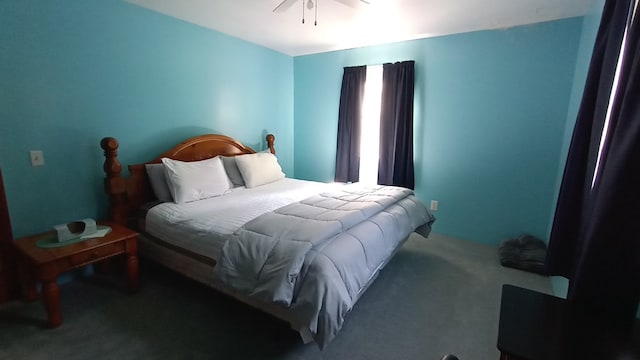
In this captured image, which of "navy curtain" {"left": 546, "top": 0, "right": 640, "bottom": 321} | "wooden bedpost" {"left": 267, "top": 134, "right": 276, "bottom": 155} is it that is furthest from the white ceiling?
"navy curtain" {"left": 546, "top": 0, "right": 640, "bottom": 321}

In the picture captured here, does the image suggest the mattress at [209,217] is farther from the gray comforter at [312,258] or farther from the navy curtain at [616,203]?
the navy curtain at [616,203]

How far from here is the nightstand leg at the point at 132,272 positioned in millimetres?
2178

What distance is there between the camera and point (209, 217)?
2160 mm

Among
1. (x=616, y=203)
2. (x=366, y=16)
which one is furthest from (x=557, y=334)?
(x=366, y=16)

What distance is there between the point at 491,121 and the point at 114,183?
364 centimetres

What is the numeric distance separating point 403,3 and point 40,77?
2.84m

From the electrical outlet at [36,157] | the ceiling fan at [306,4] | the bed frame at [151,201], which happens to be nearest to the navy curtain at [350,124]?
the ceiling fan at [306,4]

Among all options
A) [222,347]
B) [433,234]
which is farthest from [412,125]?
[222,347]

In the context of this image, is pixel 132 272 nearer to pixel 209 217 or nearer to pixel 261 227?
pixel 209 217

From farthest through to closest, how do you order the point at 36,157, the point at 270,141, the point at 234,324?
the point at 270,141, the point at 36,157, the point at 234,324

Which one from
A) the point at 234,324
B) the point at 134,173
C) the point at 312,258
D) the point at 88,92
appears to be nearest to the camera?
the point at 312,258

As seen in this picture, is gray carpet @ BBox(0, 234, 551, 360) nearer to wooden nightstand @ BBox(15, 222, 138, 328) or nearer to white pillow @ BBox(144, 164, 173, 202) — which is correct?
wooden nightstand @ BBox(15, 222, 138, 328)

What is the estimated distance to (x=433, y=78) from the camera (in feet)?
11.0

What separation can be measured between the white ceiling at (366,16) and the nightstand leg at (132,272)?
215cm
